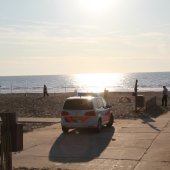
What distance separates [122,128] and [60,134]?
328 centimetres

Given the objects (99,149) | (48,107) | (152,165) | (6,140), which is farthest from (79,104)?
(48,107)

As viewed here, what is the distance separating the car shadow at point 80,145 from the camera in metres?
13.2

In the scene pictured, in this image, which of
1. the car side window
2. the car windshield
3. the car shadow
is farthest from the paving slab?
the car side window

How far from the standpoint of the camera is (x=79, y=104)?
1900cm

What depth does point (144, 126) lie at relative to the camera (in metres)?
21.5

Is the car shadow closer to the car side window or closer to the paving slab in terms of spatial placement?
the car side window

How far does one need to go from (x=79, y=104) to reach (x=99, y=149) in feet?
15.4

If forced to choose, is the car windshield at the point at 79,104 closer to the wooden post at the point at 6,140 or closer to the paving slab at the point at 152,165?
the paving slab at the point at 152,165

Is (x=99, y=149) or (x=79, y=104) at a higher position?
(x=79, y=104)

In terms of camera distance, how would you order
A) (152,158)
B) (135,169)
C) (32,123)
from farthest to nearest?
(32,123)
(152,158)
(135,169)

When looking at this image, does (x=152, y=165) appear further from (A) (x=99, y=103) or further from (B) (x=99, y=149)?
(A) (x=99, y=103)

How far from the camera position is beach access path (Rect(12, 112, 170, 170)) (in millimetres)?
12178

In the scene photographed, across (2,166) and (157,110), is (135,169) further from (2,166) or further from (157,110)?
(157,110)

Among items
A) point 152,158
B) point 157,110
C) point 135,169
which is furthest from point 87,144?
point 157,110
